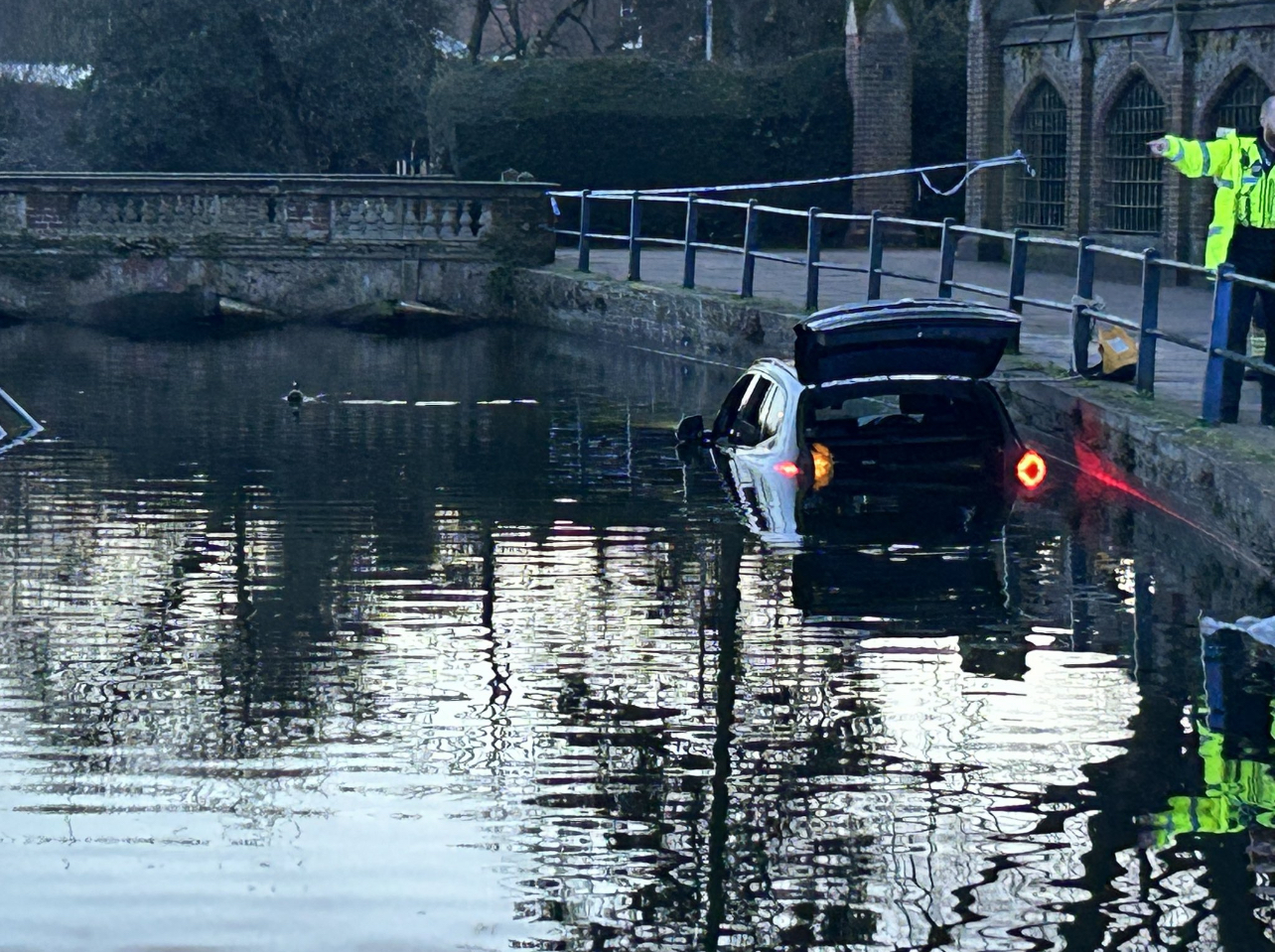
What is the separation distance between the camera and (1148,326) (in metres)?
15.8

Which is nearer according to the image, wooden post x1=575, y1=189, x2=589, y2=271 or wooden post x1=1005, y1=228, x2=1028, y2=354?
wooden post x1=1005, y1=228, x2=1028, y2=354

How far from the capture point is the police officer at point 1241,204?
1438 cm

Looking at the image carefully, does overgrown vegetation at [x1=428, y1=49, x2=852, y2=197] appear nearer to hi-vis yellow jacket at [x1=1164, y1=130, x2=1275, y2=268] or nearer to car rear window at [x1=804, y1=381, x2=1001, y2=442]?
hi-vis yellow jacket at [x1=1164, y1=130, x2=1275, y2=268]

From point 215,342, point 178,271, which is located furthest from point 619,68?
point 215,342

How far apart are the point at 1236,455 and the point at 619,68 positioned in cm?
2521

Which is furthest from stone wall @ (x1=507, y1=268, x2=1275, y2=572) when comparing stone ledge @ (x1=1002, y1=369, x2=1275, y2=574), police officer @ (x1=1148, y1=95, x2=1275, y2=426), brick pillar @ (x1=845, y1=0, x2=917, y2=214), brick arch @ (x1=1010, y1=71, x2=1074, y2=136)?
brick pillar @ (x1=845, y1=0, x2=917, y2=214)

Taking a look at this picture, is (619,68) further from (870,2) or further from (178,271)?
(178,271)

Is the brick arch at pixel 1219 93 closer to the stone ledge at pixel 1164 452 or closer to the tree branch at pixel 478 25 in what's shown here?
the stone ledge at pixel 1164 452

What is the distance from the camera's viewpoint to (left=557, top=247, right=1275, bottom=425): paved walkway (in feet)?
57.7

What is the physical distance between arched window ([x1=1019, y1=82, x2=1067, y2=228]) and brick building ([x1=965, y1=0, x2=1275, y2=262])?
20mm

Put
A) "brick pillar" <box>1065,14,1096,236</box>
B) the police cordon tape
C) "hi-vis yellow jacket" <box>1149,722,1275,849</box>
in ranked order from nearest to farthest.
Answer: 1. "hi-vis yellow jacket" <box>1149,722,1275,849</box>
2. the police cordon tape
3. "brick pillar" <box>1065,14,1096,236</box>

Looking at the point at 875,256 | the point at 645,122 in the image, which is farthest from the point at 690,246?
the point at 645,122

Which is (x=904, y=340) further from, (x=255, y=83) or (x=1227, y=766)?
(x=255, y=83)

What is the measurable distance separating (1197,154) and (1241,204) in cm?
41
